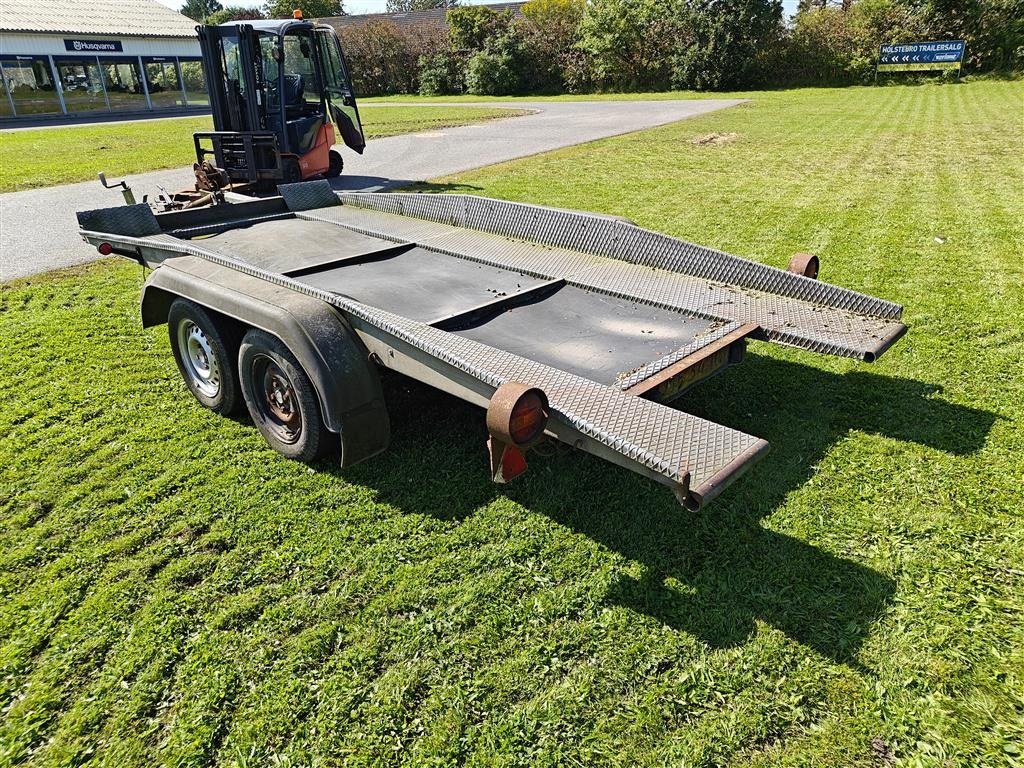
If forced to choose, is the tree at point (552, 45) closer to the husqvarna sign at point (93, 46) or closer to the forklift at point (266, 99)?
the husqvarna sign at point (93, 46)

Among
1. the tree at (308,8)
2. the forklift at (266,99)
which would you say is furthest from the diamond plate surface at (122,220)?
the tree at (308,8)

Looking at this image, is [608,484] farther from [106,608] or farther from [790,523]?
[106,608]

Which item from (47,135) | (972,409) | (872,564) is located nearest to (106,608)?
(872,564)

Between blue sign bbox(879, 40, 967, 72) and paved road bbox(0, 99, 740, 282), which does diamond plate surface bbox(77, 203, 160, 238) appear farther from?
blue sign bbox(879, 40, 967, 72)

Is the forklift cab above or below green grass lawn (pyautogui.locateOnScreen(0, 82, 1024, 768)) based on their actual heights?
above

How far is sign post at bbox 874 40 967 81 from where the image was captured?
28.3 meters

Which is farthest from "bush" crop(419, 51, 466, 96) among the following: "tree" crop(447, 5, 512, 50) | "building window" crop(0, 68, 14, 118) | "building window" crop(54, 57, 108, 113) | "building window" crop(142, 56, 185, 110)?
"building window" crop(0, 68, 14, 118)

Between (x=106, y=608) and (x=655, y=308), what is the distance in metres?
3.28

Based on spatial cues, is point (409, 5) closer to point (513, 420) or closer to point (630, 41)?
point (630, 41)

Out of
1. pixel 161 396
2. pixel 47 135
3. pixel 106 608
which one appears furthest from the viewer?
pixel 47 135

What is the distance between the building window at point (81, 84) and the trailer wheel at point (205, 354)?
33.8 m

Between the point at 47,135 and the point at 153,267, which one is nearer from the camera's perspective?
the point at 153,267

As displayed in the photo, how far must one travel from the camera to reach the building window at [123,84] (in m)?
32.5

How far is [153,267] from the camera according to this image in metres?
4.95
